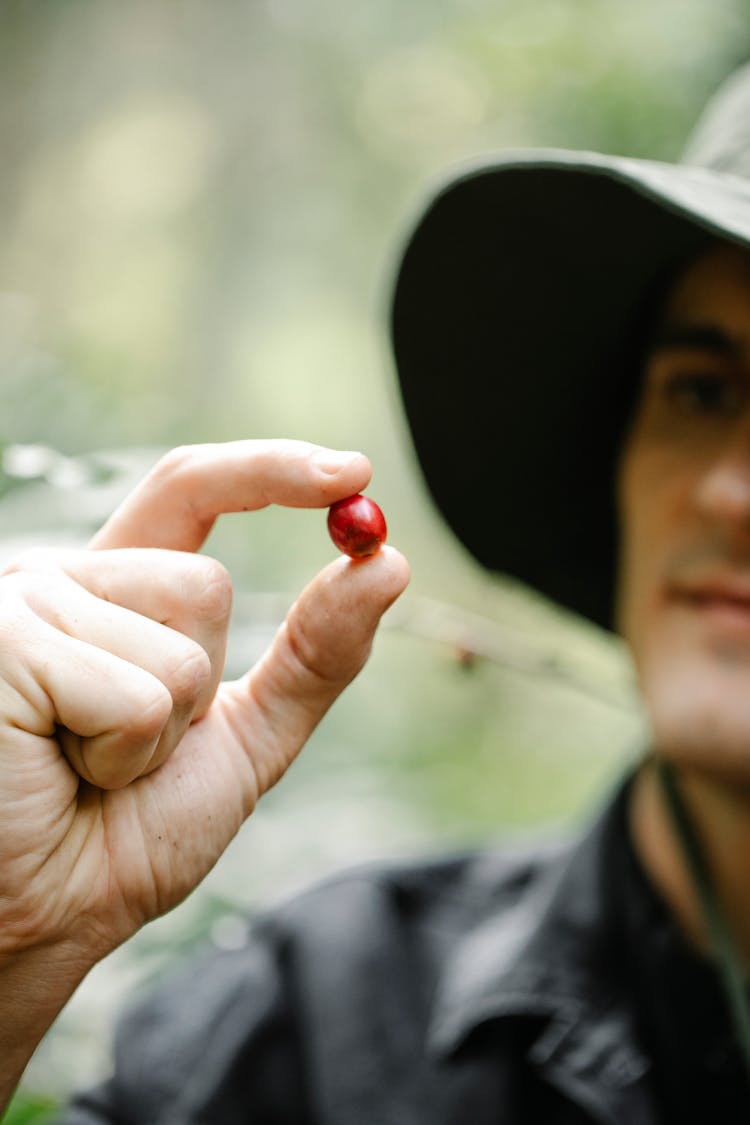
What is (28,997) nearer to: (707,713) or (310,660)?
(310,660)

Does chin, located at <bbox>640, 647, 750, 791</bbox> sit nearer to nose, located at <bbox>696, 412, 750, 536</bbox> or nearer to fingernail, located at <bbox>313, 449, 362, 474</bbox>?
nose, located at <bbox>696, 412, 750, 536</bbox>

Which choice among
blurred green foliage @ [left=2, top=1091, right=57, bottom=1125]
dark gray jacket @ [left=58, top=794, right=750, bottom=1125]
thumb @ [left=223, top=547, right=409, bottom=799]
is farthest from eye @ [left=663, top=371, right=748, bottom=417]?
blurred green foliage @ [left=2, top=1091, right=57, bottom=1125]

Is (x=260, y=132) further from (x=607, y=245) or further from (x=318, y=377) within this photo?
(x=607, y=245)

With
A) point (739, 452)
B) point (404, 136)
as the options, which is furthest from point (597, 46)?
point (739, 452)

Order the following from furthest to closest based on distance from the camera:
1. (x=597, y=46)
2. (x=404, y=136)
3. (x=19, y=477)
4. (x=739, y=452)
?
(x=404, y=136) < (x=597, y=46) < (x=739, y=452) < (x=19, y=477)

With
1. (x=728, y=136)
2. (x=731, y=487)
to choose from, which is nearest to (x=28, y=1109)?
(x=731, y=487)

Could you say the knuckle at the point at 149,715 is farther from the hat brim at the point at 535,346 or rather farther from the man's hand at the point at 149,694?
the hat brim at the point at 535,346

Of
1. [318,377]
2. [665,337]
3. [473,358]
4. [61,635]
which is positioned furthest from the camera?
[318,377]
